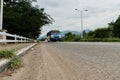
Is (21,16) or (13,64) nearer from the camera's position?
(13,64)

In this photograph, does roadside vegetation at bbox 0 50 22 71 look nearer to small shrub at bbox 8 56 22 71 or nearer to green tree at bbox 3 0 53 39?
small shrub at bbox 8 56 22 71

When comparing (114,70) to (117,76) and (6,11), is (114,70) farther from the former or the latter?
(6,11)

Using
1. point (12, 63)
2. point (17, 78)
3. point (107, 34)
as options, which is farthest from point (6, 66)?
point (107, 34)

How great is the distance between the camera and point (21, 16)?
170 ft

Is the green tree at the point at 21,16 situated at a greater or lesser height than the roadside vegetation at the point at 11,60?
greater

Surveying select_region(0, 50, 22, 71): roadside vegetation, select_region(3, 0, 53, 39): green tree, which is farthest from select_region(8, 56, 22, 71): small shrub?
select_region(3, 0, 53, 39): green tree

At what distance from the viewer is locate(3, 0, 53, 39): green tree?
161ft

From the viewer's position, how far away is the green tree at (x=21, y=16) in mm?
49000

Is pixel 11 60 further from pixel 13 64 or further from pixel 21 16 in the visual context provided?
pixel 21 16

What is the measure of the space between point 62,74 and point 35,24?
47383 mm

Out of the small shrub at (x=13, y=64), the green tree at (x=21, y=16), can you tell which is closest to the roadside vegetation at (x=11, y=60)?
the small shrub at (x=13, y=64)

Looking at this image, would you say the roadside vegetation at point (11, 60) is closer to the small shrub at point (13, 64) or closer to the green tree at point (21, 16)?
the small shrub at point (13, 64)

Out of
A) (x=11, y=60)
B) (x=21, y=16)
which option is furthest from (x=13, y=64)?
(x=21, y=16)

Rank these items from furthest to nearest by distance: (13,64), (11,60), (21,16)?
(21,16) → (11,60) → (13,64)
